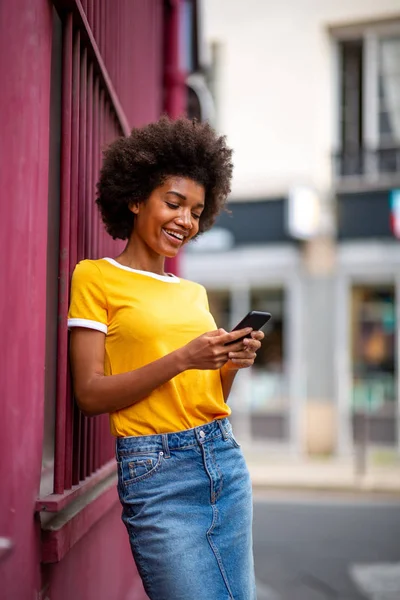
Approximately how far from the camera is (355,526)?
6723 mm

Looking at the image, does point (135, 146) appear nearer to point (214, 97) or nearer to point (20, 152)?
point (20, 152)

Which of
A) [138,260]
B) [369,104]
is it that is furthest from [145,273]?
[369,104]

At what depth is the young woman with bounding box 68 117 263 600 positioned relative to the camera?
6.10 feet

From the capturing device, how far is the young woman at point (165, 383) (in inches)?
73.2

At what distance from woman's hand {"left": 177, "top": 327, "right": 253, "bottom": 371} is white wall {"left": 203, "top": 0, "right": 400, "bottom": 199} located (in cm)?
1023

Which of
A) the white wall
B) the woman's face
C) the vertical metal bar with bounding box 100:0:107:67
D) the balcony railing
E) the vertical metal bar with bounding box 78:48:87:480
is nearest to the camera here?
the woman's face

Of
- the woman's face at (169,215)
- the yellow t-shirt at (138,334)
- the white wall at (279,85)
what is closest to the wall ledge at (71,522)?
the yellow t-shirt at (138,334)

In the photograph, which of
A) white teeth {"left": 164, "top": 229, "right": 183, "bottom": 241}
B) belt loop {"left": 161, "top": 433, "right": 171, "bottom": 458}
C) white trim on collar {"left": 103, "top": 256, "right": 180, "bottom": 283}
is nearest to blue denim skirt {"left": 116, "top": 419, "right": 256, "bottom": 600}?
belt loop {"left": 161, "top": 433, "right": 171, "bottom": 458}

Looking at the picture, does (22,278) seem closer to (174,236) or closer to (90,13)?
(174,236)

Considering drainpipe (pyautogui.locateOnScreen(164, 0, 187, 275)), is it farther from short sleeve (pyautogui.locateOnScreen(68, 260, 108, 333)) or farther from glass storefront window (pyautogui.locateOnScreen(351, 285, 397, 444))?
glass storefront window (pyautogui.locateOnScreen(351, 285, 397, 444))

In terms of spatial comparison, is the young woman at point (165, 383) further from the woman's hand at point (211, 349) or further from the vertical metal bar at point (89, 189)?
the vertical metal bar at point (89, 189)

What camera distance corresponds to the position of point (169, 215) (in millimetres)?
2119

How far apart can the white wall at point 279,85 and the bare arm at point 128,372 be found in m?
10.2

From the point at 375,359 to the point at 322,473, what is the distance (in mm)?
2482
